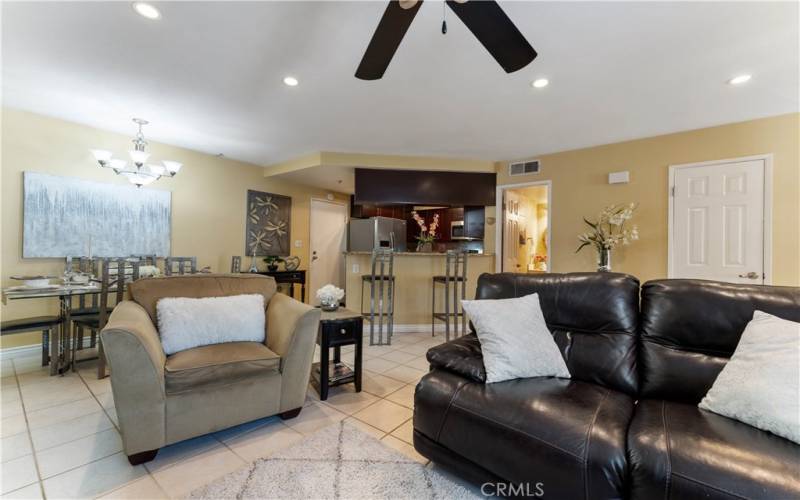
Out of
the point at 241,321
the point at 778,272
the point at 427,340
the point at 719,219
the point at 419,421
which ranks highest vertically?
the point at 719,219

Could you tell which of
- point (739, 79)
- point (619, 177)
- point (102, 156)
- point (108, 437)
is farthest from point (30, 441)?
point (619, 177)

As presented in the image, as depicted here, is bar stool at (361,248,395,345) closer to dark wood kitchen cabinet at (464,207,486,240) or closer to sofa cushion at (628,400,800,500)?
dark wood kitchen cabinet at (464,207,486,240)

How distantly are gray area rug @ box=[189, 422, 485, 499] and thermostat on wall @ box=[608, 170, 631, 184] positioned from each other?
149 inches

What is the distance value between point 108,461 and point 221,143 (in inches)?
140

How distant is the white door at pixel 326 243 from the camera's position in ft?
19.7

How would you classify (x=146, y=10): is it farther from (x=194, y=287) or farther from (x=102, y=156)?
(x=102, y=156)

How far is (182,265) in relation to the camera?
12.8 feet

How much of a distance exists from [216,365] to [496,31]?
2183mm

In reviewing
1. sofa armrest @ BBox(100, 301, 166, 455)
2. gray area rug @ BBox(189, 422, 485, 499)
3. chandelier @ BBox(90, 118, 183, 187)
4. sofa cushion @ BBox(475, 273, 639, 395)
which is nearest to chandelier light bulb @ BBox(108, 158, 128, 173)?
chandelier @ BBox(90, 118, 183, 187)

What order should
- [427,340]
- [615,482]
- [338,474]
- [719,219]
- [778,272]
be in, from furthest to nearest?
[427,340] → [719,219] → [778,272] → [338,474] → [615,482]

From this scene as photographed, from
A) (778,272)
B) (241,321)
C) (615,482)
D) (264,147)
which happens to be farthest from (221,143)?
(778,272)

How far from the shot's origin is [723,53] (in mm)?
2111

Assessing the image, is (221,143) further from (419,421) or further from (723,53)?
(723,53)

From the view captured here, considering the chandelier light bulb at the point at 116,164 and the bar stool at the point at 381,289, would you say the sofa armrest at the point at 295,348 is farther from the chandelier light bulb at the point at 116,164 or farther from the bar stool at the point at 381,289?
the chandelier light bulb at the point at 116,164
